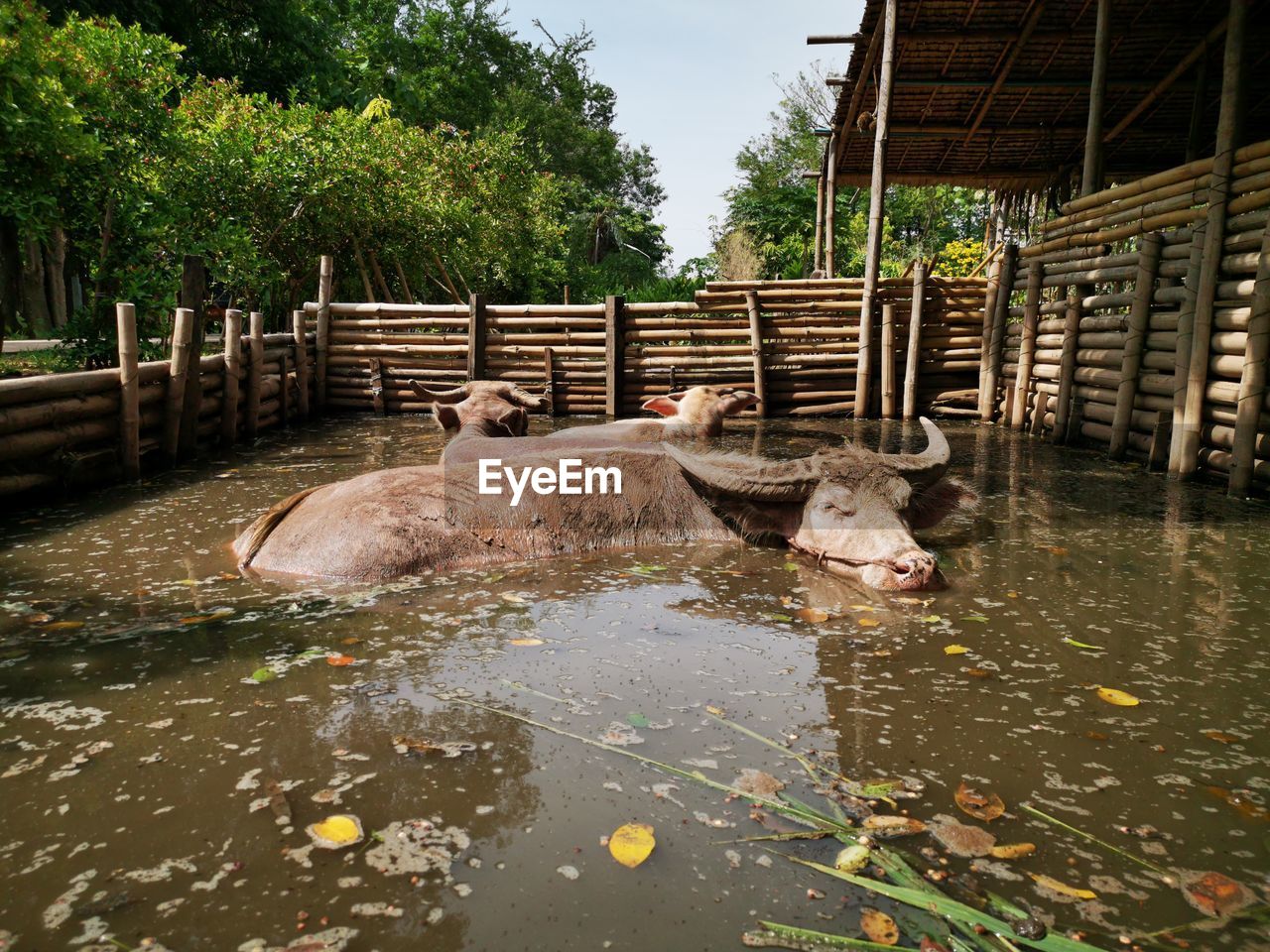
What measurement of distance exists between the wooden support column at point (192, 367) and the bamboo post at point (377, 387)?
4773 millimetres

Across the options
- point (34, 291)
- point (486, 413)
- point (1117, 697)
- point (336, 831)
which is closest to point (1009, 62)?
point (486, 413)

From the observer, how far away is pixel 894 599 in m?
3.89

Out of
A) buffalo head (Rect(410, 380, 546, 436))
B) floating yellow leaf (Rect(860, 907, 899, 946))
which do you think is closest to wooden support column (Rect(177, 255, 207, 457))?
buffalo head (Rect(410, 380, 546, 436))

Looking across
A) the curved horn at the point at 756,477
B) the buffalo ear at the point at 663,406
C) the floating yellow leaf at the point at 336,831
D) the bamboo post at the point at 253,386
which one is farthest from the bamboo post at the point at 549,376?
the floating yellow leaf at the point at 336,831

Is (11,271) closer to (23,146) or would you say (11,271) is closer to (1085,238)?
(23,146)

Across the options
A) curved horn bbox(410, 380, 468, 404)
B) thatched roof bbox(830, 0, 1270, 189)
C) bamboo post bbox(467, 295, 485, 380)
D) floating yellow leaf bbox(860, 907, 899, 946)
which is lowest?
floating yellow leaf bbox(860, 907, 899, 946)

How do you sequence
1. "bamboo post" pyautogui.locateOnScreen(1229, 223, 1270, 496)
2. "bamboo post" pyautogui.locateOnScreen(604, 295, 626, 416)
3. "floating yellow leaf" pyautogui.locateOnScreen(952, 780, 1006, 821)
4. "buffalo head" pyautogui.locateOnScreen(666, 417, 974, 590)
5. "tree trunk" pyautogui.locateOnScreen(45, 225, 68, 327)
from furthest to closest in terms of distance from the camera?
"tree trunk" pyautogui.locateOnScreen(45, 225, 68, 327) < "bamboo post" pyautogui.locateOnScreen(604, 295, 626, 416) < "bamboo post" pyautogui.locateOnScreen(1229, 223, 1270, 496) < "buffalo head" pyautogui.locateOnScreen(666, 417, 974, 590) < "floating yellow leaf" pyautogui.locateOnScreen(952, 780, 1006, 821)

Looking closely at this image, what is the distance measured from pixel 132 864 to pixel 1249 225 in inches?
306

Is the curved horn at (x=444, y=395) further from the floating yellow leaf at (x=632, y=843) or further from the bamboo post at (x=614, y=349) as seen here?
the floating yellow leaf at (x=632, y=843)

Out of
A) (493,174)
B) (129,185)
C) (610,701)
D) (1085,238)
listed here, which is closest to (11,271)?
(129,185)

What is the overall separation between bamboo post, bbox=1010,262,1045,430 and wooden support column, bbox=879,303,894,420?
1634mm

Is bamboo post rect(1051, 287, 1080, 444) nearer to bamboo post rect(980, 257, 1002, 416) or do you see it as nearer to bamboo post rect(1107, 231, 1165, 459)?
bamboo post rect(1107, 231, 1165, 459)

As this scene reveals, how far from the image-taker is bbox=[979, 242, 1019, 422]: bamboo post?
36.9 feet

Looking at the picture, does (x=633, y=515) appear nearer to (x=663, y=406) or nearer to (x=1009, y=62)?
(x=663, y=406)
